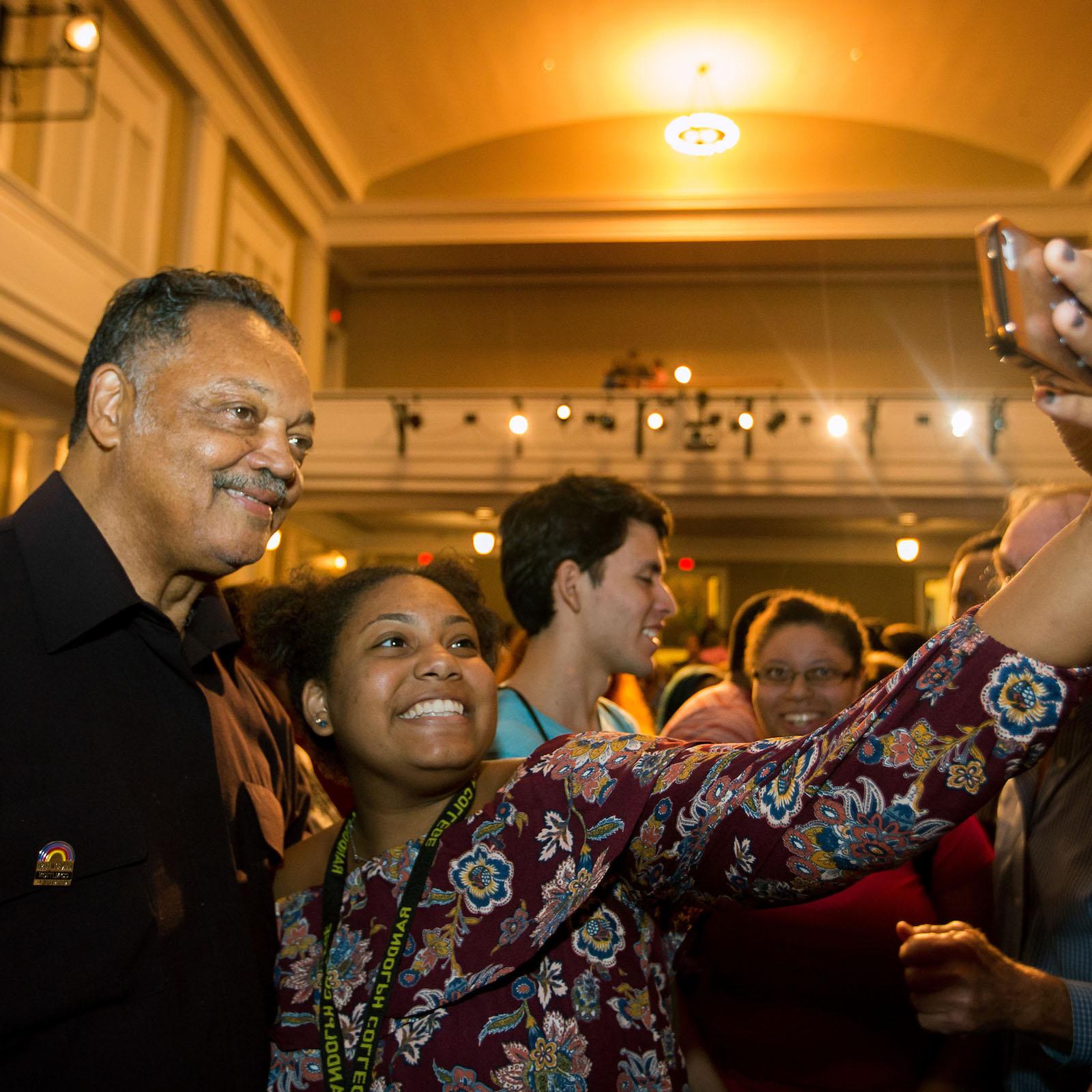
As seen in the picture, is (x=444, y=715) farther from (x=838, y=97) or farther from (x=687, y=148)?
(x=838, y=97)

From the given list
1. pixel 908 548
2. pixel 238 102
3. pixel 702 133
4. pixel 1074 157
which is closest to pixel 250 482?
pixel 238 102

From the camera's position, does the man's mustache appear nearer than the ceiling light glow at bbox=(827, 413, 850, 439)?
Yes

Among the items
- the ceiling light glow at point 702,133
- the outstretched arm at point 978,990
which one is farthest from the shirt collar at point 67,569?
the ceiling light glow at point 702,133

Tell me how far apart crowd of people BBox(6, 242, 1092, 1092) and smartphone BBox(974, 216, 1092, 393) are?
0.02m

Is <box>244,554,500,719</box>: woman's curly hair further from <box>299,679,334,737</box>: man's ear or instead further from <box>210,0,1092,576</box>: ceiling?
<box>210,0,1092,576</box>: ceiling

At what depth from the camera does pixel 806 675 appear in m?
2.85

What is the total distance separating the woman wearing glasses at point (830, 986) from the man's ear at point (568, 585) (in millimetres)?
675

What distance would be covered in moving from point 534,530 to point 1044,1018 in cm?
143

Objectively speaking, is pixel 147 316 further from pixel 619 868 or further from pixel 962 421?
pixel 962 421

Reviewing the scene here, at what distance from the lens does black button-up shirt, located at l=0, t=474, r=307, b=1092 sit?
A: 122 cm

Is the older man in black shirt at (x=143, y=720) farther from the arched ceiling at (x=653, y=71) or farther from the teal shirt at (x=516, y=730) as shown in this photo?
the arched ceiling at (x=653, y=71)

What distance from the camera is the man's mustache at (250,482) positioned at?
57.9 inches

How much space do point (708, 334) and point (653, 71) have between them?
12.8 feet

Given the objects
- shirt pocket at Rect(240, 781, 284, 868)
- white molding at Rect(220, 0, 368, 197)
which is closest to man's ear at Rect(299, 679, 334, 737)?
shirt pocket at Rect(240, 781, 284, 868)
